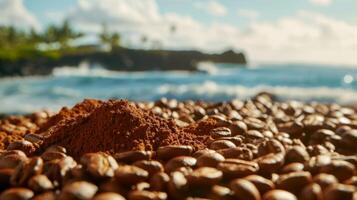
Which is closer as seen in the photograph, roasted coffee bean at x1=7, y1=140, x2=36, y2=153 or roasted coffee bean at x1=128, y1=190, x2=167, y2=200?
roasted coffee bean at x1=128, y1=190, x2=167, y2=200

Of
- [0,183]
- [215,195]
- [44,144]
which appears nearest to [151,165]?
[215,195]

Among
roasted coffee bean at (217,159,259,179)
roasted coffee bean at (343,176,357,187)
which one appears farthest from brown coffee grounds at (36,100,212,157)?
roasted coffee bean at (343,176,357,187)

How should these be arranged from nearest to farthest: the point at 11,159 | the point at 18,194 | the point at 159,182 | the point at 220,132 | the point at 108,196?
the point at 108,196
the point at 18,194
the point at 159,182
the point at 11,159
the point at 220,132

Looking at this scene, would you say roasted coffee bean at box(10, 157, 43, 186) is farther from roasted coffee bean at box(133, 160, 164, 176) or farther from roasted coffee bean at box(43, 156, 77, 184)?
roasted coffee bean at box(133, 160, 164, 176)

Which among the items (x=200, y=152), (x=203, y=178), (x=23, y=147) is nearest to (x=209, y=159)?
(x=200, y=152)

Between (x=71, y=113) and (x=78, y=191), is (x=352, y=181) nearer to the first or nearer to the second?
(x=78, y=191)

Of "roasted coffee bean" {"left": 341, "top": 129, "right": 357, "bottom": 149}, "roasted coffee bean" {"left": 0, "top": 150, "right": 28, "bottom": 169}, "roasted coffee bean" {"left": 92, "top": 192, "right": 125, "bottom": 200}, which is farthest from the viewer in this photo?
"roasted coffee bean" {"left": 341, "top": 129, "right": 357, "bottom": 149}
